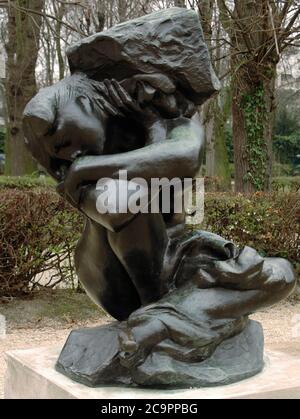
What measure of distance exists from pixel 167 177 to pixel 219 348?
87 centimetres

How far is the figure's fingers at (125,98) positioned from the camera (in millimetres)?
3119

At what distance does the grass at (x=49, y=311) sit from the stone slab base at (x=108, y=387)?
3.30 m

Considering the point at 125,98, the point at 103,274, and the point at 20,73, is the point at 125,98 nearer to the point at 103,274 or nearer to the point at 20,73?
the point at 103,274

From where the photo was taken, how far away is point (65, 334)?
20.7ft

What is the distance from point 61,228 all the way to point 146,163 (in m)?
4.32

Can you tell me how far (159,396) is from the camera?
9.06 ft

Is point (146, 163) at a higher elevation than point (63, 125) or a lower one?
lower

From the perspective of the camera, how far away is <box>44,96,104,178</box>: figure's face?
3020mm

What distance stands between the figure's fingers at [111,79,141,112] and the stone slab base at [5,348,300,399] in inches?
53.2

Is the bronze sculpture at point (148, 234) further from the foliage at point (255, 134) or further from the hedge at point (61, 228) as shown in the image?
the foliage at point (255, 134)

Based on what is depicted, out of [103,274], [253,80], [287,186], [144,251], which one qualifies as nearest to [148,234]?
[144,251]

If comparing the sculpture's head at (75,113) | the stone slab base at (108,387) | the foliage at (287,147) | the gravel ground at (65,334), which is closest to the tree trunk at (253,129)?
the gravel ground at (65,334)

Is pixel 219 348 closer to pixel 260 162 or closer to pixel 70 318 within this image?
pixel 70 318

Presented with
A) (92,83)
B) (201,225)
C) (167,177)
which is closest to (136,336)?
(167,177)
